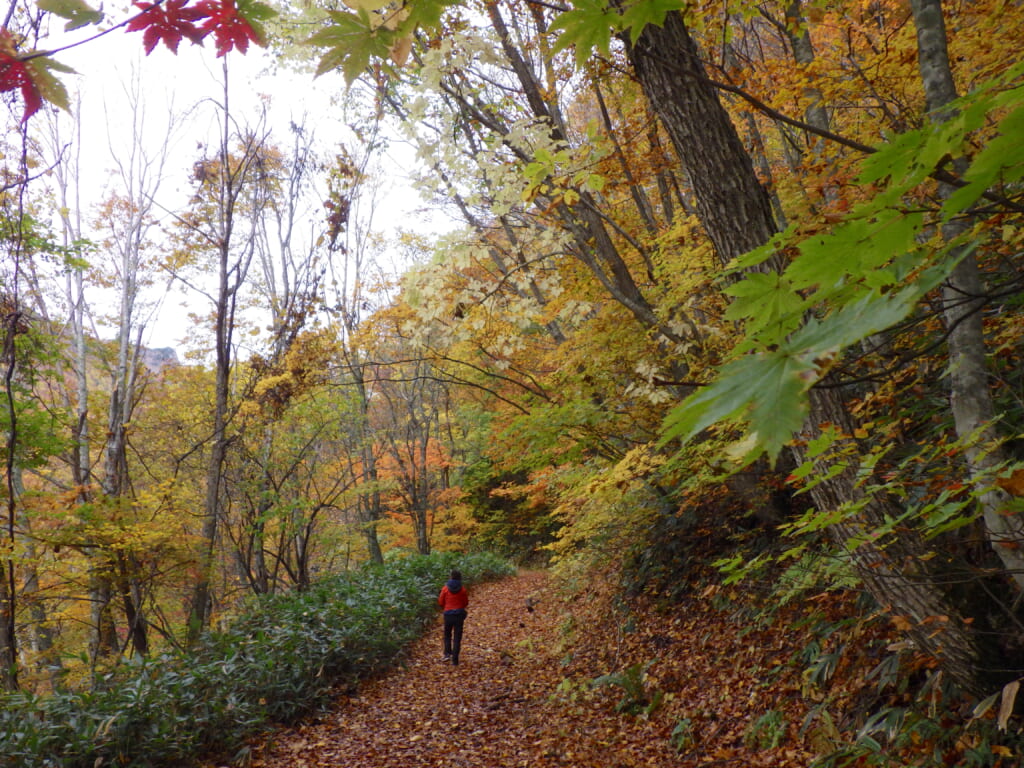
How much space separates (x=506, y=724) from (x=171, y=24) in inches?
246

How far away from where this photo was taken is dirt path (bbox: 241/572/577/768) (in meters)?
5.06

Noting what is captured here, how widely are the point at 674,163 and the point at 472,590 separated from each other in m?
11.3

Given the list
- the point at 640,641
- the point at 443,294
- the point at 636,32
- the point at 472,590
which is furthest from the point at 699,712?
the point at 472,590

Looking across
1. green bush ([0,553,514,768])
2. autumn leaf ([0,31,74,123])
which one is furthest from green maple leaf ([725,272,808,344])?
green bush ([0,553,514,768])

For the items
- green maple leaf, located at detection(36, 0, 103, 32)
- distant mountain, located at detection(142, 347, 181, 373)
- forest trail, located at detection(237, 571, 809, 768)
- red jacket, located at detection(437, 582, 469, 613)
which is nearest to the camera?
green maple leaf, located at detection(36, 0, 103, 32)

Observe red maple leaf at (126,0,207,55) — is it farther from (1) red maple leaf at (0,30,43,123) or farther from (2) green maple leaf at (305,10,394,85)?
(2) green maple leaf at (305,10,394,85)

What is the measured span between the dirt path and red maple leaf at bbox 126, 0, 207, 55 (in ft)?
17.7

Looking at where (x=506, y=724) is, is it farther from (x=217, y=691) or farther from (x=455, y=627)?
(x=217, y=691)

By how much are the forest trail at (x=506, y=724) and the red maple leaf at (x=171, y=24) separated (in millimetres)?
4973

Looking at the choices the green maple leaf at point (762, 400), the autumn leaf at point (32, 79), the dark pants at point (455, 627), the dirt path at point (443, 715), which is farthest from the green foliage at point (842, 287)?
the dark pants at point (455, 627)

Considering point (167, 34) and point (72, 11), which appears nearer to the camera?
point (72, 11)

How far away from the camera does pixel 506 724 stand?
571 centimetres

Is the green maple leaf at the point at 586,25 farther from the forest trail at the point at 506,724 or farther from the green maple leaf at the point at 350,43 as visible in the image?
the forest trail at the point at 506,724

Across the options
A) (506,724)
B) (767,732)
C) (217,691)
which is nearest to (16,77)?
(767,732)
